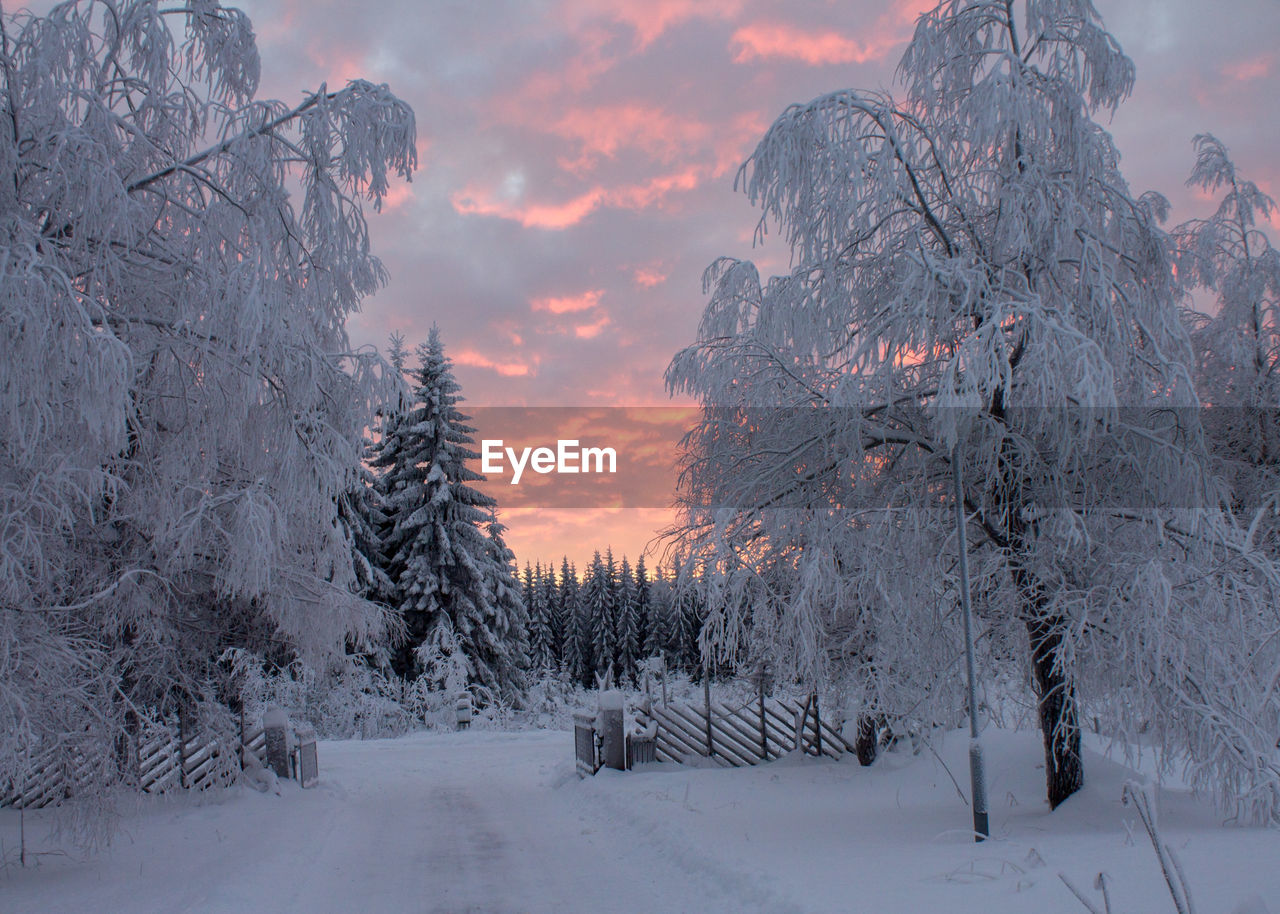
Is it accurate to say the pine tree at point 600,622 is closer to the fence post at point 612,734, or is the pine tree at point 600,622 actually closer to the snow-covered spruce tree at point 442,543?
the snow-covered spruce tree at point 442,543

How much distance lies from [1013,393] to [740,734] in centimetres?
792

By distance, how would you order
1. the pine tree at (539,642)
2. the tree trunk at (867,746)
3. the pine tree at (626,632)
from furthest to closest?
the pine tree at (626,632), the pine tree at (539,642), the tree trunk at (867,746)

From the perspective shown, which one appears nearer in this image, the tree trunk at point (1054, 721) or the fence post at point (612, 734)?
the tree trunk at point (1054, 721)

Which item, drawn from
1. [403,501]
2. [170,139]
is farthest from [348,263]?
[403,501]

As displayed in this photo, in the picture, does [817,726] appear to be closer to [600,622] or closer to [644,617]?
[600,622]

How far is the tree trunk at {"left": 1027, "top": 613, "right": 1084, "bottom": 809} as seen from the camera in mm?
7578

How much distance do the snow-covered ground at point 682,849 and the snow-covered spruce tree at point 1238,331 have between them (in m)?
4.93

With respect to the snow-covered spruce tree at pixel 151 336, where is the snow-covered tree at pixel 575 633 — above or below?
below

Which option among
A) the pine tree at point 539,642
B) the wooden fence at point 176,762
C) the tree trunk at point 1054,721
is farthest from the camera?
the pine tree at point 539,642

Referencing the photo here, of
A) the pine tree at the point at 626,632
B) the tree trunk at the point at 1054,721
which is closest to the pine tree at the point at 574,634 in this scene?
the pine tree at the point at 626,632

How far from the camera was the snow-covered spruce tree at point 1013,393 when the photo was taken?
21.5 ft

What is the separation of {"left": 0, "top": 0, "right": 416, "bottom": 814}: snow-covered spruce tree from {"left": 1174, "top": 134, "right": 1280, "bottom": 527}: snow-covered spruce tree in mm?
9932

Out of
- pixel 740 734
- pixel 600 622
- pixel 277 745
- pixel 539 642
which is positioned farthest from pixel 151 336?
pixel 600 622

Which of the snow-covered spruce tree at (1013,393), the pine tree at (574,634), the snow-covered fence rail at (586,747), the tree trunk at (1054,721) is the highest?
the snow-covered spruce tree at (1013,393)
